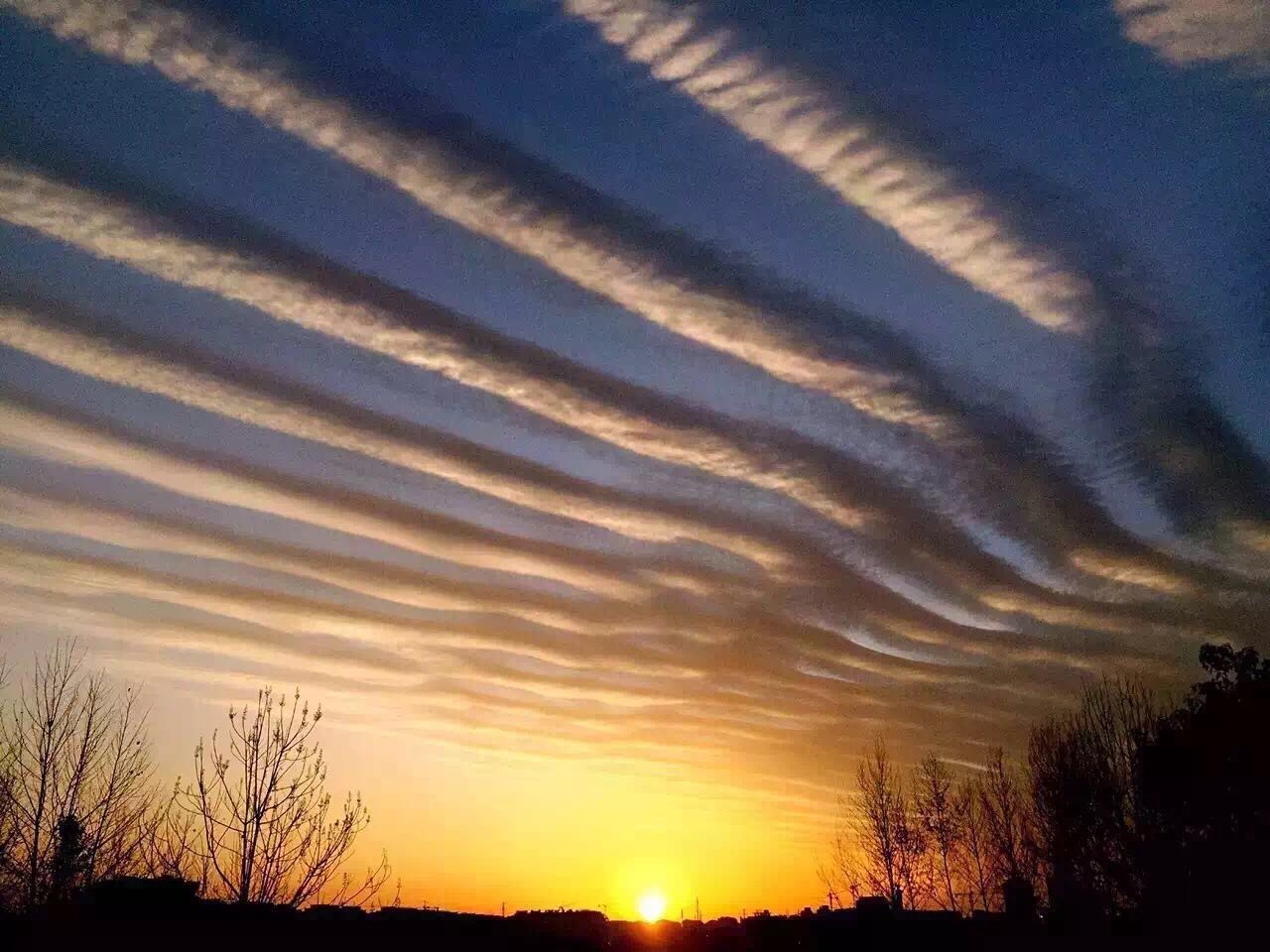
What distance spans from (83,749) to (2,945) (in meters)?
8.87

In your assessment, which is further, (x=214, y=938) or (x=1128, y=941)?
(x=1128, y=941)

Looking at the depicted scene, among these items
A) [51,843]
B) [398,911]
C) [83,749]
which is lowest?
[398,911]

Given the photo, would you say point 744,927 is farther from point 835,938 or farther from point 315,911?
point 315,911

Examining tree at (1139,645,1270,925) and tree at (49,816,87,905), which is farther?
tree at (1139,645,1270,925)

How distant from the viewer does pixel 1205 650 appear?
41625 mm

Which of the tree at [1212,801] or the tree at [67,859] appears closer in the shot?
the tree at [67,859]

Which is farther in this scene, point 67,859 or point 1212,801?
point 1212,801

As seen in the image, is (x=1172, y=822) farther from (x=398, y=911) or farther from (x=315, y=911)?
(x=315, y=911)

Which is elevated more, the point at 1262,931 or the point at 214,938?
the point at 214,938

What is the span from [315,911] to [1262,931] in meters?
37.2

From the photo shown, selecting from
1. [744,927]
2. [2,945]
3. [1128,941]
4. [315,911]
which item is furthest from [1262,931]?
[2,945]

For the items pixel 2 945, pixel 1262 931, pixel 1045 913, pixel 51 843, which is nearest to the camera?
pixel 2 945

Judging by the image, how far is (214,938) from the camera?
21906 millimetres

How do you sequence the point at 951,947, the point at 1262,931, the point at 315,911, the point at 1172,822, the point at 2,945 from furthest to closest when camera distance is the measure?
the point at 1172,822, the point at 951,947, the point at 1262,931, the point at 315,911, the point at 2,945
